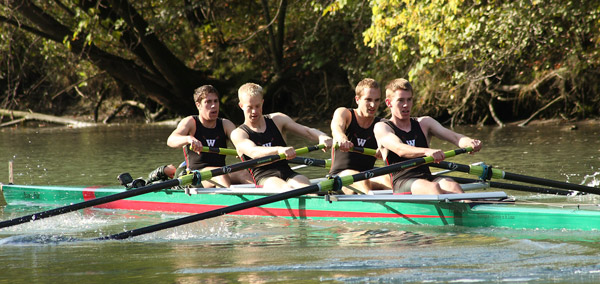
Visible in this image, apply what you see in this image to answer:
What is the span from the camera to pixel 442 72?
671 inches

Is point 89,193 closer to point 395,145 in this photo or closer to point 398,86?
point 395,145

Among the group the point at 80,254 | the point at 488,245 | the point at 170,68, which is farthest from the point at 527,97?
the point at 80,254

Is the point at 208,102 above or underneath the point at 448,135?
above

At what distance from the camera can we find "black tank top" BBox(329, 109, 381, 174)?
7293 mm

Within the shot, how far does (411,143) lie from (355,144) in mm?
745

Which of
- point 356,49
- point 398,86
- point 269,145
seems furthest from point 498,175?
point 356,49

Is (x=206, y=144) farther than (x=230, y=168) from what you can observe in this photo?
Yes

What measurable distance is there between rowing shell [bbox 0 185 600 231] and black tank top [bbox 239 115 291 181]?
0.26 metres

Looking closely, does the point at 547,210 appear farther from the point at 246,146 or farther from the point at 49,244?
the point at 49,244

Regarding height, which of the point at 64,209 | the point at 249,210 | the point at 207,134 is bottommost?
the point at 249,210

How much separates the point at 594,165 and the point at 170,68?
11719 millimetres

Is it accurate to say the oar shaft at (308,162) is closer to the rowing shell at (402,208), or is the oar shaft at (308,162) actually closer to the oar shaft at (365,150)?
the rowing shell at (402,208)

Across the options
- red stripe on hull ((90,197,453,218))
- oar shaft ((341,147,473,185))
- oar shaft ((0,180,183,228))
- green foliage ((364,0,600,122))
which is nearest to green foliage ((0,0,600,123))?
green foliage ((364,0,600,122))

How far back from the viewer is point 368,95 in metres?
6.93
